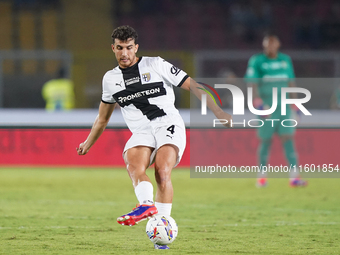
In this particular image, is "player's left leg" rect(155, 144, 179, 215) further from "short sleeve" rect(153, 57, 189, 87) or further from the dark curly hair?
the dark curly hair

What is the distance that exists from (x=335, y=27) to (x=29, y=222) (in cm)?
1471

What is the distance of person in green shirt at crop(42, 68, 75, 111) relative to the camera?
13914mm

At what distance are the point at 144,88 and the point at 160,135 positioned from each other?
1.33ft

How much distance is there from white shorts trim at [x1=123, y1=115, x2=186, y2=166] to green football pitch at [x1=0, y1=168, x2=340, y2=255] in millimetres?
767

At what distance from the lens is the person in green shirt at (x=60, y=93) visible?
13914 mm

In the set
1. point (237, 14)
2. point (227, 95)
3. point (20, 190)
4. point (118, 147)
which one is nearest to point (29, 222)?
point (20, 190)

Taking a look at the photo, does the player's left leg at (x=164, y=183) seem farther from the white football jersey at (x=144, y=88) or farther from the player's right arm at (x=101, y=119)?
the player's right arm at (x=101, y=119)

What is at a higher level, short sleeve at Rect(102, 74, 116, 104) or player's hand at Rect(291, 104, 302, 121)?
short sleeve at Rect(102, 74, 116, 104)

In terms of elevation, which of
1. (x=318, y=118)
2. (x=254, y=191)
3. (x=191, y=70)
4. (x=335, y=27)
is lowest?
(x=254, y=191)

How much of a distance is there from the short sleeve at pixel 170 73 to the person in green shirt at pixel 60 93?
944 centimetres

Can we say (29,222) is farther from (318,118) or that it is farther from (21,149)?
(318,118)

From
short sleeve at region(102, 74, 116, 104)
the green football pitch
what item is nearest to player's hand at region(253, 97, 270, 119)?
the green football pitch

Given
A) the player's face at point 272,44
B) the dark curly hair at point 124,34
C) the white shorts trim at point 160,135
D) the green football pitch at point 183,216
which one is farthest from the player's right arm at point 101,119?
the player's face at point 272,44

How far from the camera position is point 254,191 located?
8570mm
